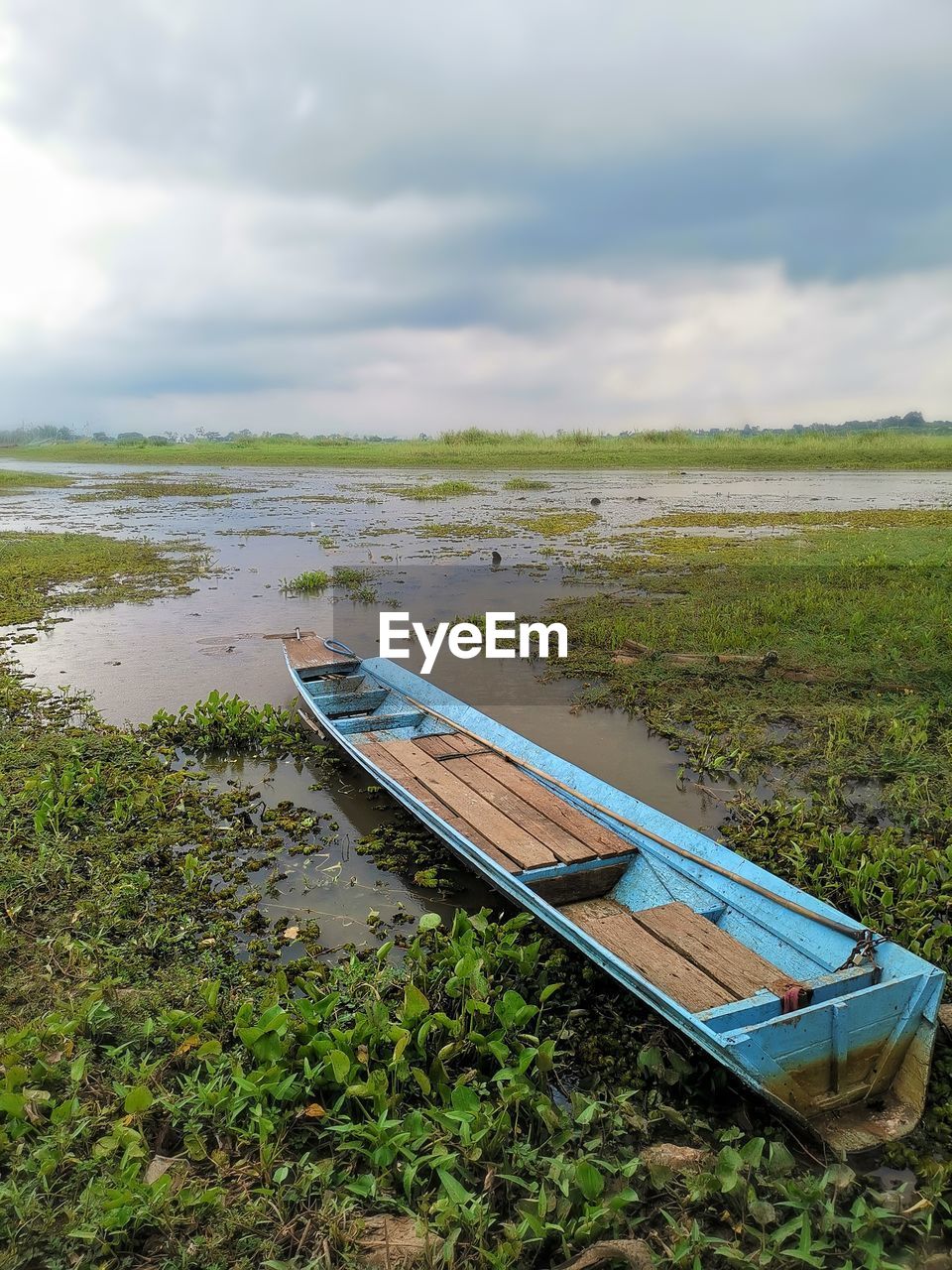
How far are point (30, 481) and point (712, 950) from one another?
5228 centimetres

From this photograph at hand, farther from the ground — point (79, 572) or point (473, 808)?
point (79, 572)

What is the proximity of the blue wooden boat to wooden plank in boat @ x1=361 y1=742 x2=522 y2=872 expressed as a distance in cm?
2

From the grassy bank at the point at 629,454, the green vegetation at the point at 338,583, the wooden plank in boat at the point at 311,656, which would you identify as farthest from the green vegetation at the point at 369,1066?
the grassy bank at the point at 629,454

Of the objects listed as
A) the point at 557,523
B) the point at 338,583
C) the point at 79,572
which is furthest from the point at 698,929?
the point at 557,523

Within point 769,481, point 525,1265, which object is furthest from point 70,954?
point 769,481

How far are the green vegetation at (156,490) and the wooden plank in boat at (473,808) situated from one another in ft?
109

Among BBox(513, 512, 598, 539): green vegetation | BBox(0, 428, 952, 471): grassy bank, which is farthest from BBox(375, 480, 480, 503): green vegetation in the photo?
BBox(0, 428, 952, 471): grassy bank

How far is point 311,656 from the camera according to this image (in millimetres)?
10242

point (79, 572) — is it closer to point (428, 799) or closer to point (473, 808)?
point (428, 799)

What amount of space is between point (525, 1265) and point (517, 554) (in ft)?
58.3

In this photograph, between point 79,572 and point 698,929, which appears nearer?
point 698,929

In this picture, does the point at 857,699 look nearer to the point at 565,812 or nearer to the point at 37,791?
the point at 565,812

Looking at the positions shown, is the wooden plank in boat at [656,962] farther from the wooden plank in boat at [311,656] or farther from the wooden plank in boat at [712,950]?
the wooden plank in boat at [311,656]

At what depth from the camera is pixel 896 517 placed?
81.1 feet
